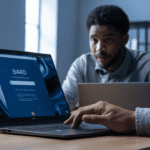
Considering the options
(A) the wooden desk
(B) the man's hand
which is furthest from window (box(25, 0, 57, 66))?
(A) the wooden desk

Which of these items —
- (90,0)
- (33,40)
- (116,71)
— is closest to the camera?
(116,71)

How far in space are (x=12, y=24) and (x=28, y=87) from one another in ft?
7.96

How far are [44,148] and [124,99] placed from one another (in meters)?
0.54

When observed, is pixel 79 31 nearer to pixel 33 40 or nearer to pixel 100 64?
pixel 33 40

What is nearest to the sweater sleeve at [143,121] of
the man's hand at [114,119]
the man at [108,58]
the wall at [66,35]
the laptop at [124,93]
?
the man's hand at [114,119]

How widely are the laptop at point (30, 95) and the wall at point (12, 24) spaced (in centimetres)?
210

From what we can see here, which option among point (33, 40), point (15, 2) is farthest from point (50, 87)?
point (33, 40)

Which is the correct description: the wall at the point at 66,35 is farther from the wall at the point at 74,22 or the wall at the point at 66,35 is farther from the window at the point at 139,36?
the window at the point at 139,36

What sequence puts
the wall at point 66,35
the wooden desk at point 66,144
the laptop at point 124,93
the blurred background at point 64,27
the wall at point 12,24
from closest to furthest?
the wooden desk at point 66,144 < the laptop at point 124,93 < the wall at point 12,24 < the blurred background at point 64,27 < the wall at point 66,35

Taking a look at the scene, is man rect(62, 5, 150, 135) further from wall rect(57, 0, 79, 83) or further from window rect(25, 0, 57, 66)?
wall rect(57, 0, 79, 83)

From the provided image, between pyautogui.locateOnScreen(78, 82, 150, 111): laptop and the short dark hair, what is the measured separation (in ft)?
2.72

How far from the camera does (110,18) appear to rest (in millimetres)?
1793

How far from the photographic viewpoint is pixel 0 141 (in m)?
0.61

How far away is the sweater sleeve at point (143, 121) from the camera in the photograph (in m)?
0.75
